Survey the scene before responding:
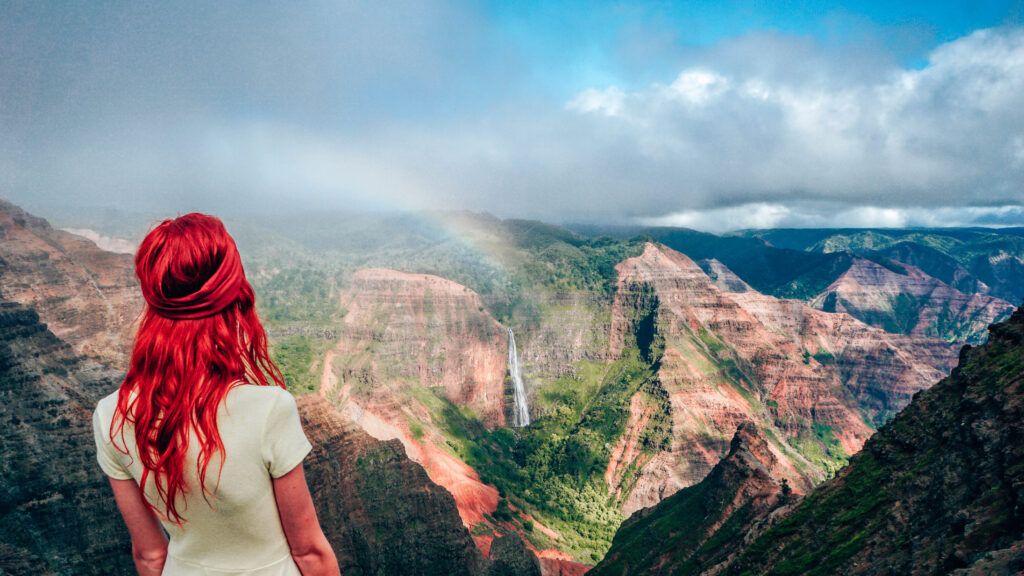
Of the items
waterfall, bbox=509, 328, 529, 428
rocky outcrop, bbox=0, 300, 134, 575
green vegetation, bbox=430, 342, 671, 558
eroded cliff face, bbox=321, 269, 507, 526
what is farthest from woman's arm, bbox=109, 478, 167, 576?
waterfall, bbox=509, 328, 529, 428

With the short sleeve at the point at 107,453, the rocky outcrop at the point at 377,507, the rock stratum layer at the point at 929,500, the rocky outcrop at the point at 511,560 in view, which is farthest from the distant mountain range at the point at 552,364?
the short sleeve at the point at 107,453

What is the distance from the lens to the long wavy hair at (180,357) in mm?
2740

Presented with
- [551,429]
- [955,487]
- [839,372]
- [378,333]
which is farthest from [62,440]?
[839,372]

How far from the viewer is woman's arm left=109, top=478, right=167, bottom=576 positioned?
3.09 m

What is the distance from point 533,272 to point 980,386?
135 metres

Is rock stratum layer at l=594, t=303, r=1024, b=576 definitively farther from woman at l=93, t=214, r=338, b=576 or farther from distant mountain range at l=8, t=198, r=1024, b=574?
woman at l=93, t=214, r=338, b=576

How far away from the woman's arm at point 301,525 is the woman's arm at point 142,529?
96 centimetres

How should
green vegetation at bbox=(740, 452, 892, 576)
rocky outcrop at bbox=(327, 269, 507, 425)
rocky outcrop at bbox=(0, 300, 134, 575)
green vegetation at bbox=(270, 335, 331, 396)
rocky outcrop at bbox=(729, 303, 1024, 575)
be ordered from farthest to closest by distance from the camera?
rocky outcrop at bbox=(327, 269, 507, 425) → green vegetation at bbox=(270, 335, 331, 396) → rocky outcrop at bbox=(0, 300, 134, 575) → green vegetation at bbox=(740, 452, 892, 576) → rocky outcrop at bbox=(729, 303, 1024, 575)

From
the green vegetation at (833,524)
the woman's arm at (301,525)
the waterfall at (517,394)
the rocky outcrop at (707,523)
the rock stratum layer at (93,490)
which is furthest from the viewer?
the waterfall at (517,394)

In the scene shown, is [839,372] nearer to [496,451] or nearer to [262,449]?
[496,451]

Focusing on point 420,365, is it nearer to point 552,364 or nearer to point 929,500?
point 552,364

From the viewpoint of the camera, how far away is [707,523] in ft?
141

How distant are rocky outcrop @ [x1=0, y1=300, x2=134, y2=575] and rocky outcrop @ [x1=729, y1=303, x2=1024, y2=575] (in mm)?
39513

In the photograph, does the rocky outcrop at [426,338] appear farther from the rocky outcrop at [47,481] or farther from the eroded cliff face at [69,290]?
the rocky outcrop at [47,481]
